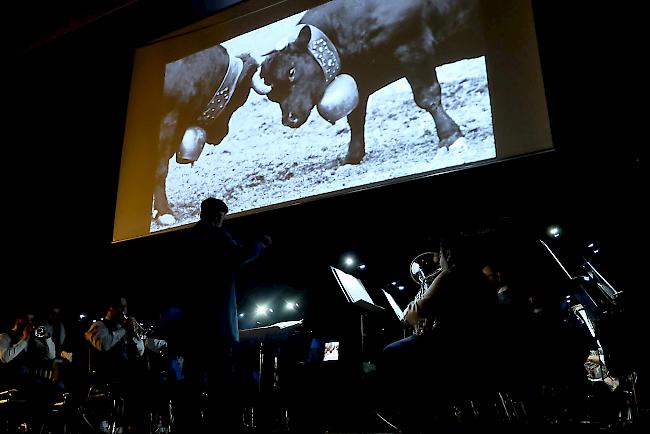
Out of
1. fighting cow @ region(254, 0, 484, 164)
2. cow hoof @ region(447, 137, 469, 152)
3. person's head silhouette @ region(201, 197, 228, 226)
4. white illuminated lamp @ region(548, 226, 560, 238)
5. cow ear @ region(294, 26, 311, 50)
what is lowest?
person's head silhouette @ region(201, 197, 228, 226)

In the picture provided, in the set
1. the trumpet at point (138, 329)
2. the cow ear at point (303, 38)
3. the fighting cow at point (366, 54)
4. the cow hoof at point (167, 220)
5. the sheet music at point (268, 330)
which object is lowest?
the sheet music at point (268, 330)

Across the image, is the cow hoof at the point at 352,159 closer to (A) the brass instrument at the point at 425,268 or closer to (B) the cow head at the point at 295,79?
(B) the cow head at the point at 295,79

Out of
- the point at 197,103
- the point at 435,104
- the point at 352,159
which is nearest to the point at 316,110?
the point at 352,159

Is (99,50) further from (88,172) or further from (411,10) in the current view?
(411,10)

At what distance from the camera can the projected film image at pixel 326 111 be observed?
15.0ft

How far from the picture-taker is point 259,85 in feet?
18.4

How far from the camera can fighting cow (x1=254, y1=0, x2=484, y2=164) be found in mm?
4699

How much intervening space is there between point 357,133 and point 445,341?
263 centimetres

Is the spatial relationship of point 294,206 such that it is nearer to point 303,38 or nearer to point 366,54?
point 366,54

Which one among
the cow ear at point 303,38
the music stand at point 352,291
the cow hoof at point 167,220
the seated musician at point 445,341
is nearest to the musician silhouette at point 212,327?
the music stand at point 352,291

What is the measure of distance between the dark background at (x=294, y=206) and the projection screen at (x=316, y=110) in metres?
0.32

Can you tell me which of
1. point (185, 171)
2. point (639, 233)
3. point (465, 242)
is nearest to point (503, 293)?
point (465, 242)

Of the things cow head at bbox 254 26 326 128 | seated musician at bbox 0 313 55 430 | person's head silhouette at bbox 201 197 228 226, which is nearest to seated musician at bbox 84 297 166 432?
seated musician at bbox 0 313 55 430

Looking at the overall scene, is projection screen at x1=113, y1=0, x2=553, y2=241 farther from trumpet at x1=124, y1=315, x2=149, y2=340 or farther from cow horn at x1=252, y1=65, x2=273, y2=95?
trumpet at x1=124, y1=315, x2=149, y2=340
